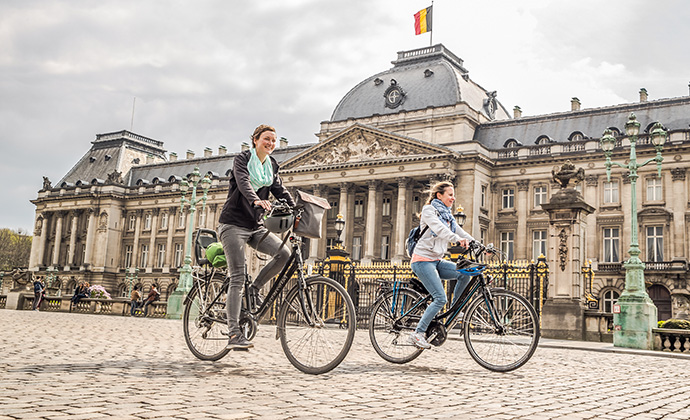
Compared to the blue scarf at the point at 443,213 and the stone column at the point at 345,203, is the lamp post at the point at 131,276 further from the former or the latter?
the blue scarf at the point at 443,213

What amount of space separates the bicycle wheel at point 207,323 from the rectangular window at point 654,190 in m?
46.7

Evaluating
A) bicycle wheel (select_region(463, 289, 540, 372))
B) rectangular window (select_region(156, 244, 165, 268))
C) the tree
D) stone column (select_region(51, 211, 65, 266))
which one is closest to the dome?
rectangular window (select_region(156, 244, 165, 268))

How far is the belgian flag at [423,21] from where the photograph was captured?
6041 cm

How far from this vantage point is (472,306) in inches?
308

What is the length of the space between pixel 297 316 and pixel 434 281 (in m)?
1.86

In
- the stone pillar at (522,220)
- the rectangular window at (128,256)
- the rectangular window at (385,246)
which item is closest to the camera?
the stone pillar at (522,220)

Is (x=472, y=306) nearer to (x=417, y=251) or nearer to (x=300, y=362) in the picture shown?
(x=417, y=251)

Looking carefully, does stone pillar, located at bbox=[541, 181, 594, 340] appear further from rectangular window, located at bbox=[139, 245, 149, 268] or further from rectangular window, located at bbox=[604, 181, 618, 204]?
rectangular window, located at bbox=[139, 245, 149, 268]

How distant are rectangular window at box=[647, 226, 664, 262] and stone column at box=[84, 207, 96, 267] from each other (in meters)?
58.9

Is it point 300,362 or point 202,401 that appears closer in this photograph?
point 202,401

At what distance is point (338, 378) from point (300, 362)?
20.7 inches

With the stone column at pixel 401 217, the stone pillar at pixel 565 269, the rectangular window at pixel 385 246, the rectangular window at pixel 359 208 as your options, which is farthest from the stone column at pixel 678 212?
the stone pillar at pixel 565 269

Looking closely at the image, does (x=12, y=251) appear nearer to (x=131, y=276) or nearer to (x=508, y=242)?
(x=131, y=276)

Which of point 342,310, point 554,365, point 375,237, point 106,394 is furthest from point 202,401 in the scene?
point 375,237
